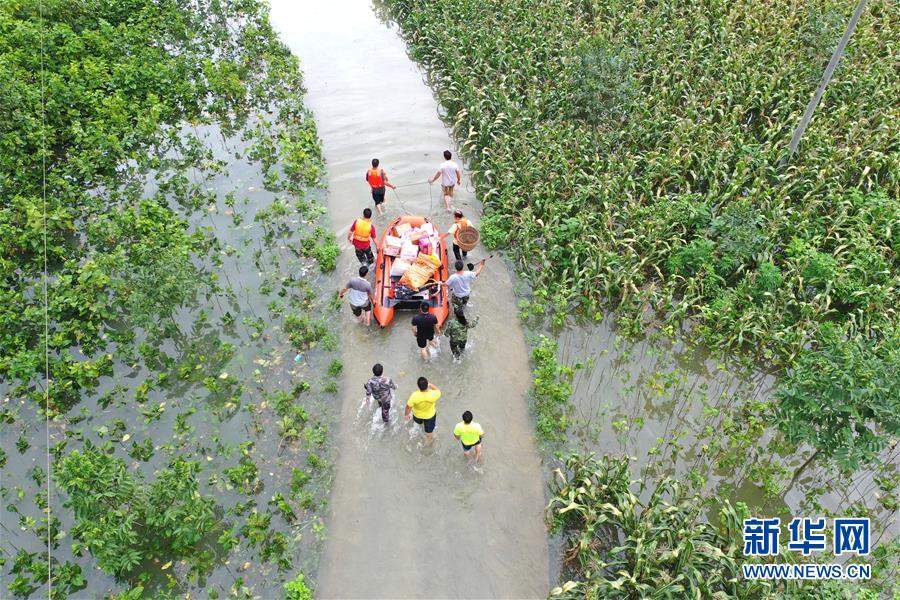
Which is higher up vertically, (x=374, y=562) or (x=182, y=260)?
(x=182, y=260)

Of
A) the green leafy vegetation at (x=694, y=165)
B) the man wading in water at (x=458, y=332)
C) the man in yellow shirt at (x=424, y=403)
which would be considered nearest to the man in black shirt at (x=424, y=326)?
the man wading in water at (x=458, y=332)

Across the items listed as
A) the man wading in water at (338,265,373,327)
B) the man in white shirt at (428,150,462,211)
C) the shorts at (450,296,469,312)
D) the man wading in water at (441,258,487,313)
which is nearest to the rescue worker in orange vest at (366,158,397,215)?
the man in white shirt at (428,150,462,211)

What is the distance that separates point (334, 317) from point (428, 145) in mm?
7030

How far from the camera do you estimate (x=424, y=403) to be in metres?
8.15

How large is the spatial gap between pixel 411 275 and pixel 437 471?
3.67 m

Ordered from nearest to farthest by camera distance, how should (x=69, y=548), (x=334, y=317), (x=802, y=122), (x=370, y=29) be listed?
(x=69, y=548)
(x=334, y=317)
(x=802, y=122)
(x=370, y=29)

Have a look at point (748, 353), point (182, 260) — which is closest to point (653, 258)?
point (748, 353)

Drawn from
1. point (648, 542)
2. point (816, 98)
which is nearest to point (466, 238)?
point (648, 542)

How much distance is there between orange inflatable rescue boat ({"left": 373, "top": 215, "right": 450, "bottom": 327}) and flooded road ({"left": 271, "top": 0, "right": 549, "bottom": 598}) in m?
0.48

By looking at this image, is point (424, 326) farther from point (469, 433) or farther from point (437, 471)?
point (437, 471)

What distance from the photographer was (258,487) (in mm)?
8289

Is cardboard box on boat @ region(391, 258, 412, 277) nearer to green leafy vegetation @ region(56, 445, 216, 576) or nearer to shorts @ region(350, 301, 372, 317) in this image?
shorts @ region(350, 301, 372, 317)

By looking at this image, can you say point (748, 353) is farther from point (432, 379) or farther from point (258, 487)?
point (258, 487)

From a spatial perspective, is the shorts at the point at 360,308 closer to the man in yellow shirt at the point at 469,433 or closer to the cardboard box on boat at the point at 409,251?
the cardboard box on boat at the point at 409,251
